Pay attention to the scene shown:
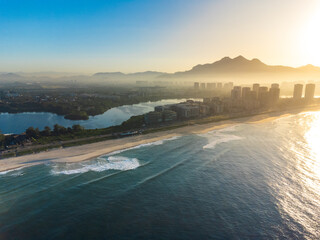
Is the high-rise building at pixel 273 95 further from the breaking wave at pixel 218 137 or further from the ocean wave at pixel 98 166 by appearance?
the ocean wave at pixel 98 166

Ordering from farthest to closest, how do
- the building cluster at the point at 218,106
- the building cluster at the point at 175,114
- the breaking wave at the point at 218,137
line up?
the building cluster at the point at 218,106, the building cluster at the point at 175,114, the breaking wave at the point at 218,137

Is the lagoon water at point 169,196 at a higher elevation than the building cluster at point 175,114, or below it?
below

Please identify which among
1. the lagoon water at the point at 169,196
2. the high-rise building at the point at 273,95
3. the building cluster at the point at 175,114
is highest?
the high-rise building at the point at 273,95

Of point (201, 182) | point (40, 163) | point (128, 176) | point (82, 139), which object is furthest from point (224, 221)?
point (82, 139)

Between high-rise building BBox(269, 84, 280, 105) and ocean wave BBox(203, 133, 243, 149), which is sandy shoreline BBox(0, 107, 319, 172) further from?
high-rise building BBox(269, 84, 280, 105)

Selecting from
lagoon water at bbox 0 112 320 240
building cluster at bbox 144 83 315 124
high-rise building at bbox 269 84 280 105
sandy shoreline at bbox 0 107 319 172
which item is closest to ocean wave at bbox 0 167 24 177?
lagoon water at bbox 0 112 320 240

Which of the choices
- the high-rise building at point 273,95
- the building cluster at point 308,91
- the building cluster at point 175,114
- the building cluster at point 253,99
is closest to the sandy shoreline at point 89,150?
the building cluster at point 175,114
